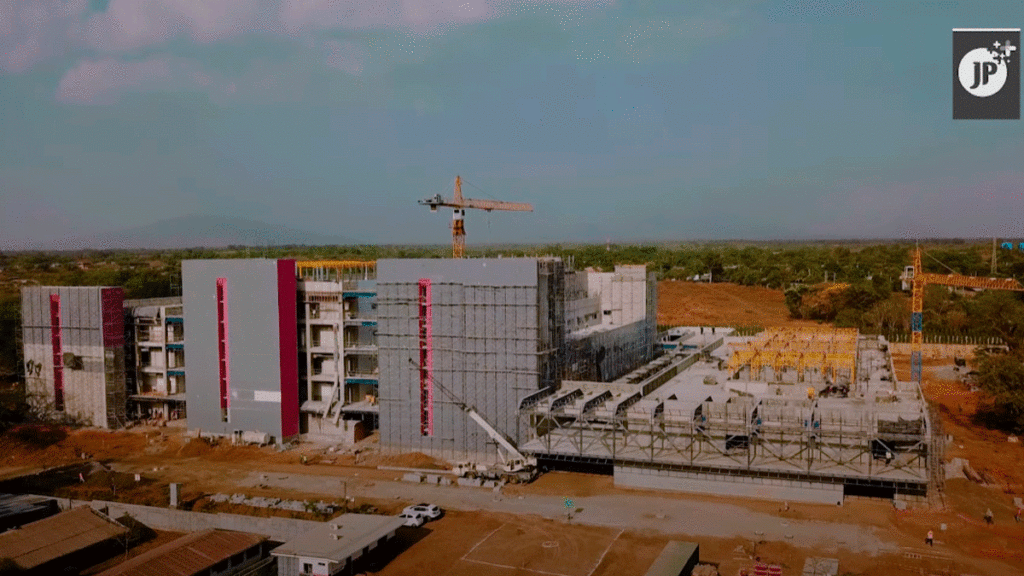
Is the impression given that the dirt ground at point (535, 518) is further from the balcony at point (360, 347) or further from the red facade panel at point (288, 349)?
the balcony at point (360, 347)

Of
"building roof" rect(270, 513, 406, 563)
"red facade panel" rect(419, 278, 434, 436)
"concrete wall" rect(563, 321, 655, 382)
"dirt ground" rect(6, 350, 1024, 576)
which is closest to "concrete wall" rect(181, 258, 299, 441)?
"dirt ground" rect(6, 350, 1024, 576)

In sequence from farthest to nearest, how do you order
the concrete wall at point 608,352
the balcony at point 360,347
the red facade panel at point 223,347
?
the red facade panel at point 223,347
the balcony at point 360,347
the concrete wall at point 608,352

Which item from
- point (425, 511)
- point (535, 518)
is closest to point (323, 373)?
point (425, 511)

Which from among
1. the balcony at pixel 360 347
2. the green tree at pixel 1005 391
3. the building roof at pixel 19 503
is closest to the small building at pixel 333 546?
the building roof at pixel 19 503

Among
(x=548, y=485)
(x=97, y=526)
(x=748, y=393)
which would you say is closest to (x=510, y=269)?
(x=548, y=485)

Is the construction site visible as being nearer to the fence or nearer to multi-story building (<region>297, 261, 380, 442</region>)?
multi-story building (<region>297, 261, 380, 442</region>)

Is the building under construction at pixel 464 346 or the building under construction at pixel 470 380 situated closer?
the building under construction at pixel 470 380

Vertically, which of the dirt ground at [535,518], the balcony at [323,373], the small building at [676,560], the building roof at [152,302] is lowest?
the dirt ground at [535,518]
